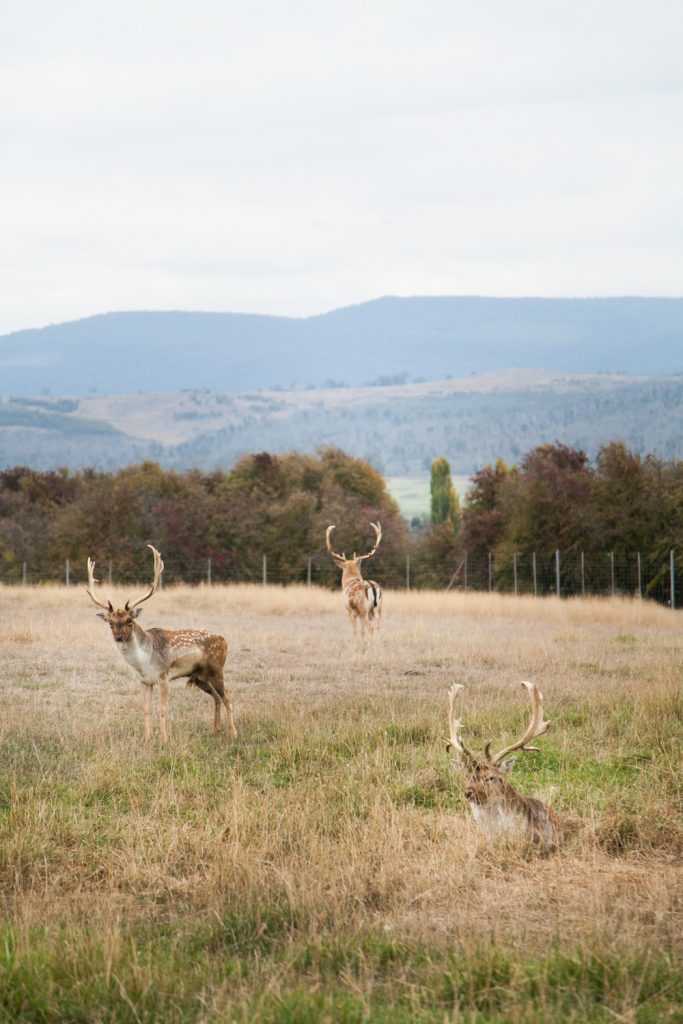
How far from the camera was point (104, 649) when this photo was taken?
18797 mm

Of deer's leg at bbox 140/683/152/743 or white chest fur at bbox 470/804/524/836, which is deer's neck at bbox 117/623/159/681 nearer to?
deer's leg at bbox 140/683/152/743

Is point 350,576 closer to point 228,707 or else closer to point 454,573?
point 228,707

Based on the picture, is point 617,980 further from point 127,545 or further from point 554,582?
point 127,545

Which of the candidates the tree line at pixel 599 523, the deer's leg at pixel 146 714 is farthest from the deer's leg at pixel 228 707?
the tree line at pixel 599 523

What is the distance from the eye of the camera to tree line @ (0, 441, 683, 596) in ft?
128

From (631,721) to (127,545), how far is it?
116 ft

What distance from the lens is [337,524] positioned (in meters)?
45.9

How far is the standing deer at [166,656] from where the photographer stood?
11453mm

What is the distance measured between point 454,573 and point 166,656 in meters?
32.6

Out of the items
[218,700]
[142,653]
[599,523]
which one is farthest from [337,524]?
[142,653]

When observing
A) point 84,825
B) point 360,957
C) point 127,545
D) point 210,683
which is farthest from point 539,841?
point 127,545

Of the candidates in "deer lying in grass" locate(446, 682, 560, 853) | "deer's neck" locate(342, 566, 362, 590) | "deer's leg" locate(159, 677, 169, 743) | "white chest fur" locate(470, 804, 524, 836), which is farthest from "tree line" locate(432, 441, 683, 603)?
"white chest fur" locate(470, 804, 524, 836)

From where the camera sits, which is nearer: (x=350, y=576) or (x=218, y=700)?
(x=218, y=700)

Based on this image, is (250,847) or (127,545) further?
(127,545)
